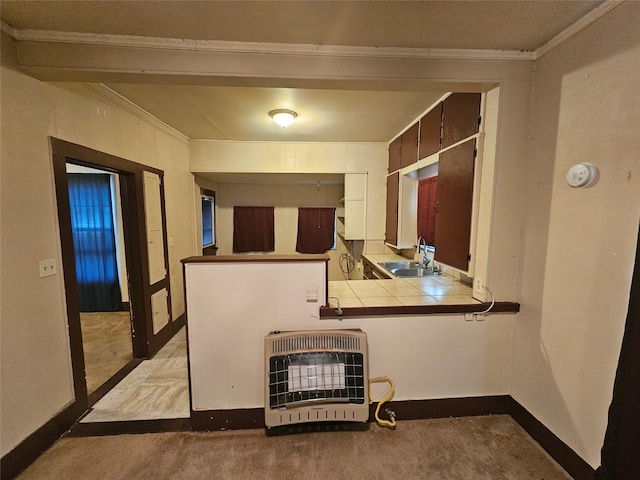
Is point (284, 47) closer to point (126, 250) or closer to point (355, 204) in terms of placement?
point (126, 250)

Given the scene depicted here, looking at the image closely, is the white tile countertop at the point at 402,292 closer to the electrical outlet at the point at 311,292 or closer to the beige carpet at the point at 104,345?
the electrical outlet at the point at 311,292

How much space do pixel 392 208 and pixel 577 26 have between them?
220cm

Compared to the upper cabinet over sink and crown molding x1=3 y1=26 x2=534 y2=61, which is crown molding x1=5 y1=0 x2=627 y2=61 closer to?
crown molding x1=3 y1=26 x2=534 y2=61

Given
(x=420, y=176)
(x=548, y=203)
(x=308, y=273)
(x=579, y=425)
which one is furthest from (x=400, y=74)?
(x=579, y=425)

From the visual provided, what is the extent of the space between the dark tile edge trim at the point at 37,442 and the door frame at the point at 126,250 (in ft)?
0.35

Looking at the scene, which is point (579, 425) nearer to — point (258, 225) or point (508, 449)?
point (508, 449)

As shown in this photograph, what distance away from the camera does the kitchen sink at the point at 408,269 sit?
2887mm

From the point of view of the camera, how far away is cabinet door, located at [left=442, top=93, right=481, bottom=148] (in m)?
1.83

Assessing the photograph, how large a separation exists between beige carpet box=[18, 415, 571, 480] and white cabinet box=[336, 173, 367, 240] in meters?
2.47

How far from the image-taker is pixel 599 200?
1284mm

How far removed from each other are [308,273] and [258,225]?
3.24 m

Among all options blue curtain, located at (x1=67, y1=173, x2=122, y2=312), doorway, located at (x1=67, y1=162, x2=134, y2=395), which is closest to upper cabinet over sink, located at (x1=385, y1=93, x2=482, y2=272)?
doorway, located at (x1=67, y1=162, x2=134, y2=395)

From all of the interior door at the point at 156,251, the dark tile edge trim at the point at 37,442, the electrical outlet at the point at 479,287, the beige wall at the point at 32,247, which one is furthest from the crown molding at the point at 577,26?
the dark tile edge trim at the point at 37,442

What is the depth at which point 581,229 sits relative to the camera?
1367 mm
